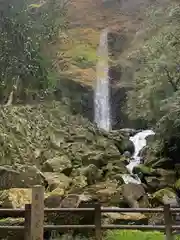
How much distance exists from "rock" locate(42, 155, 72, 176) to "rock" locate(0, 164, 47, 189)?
1788mm

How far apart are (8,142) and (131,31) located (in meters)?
24.9

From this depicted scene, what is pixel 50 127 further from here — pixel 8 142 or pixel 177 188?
pixel 177 188

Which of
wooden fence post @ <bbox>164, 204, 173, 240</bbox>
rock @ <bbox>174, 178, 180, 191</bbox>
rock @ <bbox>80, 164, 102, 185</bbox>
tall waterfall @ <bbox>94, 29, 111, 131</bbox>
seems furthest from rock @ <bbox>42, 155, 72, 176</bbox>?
tall waterfall @ <bbox>94, 29, 111, 131</bbox>

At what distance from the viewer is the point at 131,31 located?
35500 millimetres

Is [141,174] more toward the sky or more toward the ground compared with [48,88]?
more toward the ground

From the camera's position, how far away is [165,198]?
12398 millimetres

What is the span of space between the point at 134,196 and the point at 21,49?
9.12 metres

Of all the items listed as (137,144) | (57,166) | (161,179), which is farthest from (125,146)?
(57,166)

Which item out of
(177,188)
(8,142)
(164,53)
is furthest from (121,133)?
(8,142)

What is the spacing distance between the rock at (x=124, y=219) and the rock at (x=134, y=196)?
168 cm

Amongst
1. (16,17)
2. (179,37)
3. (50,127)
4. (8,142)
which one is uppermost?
(16,17)

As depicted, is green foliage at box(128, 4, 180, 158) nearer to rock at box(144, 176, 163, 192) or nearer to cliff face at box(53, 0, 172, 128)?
rock at box(144, 176, 163, 192)

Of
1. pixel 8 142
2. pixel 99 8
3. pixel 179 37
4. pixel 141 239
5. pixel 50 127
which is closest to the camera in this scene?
pixel 141 239

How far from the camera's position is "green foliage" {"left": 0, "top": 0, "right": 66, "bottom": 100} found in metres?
16.8
